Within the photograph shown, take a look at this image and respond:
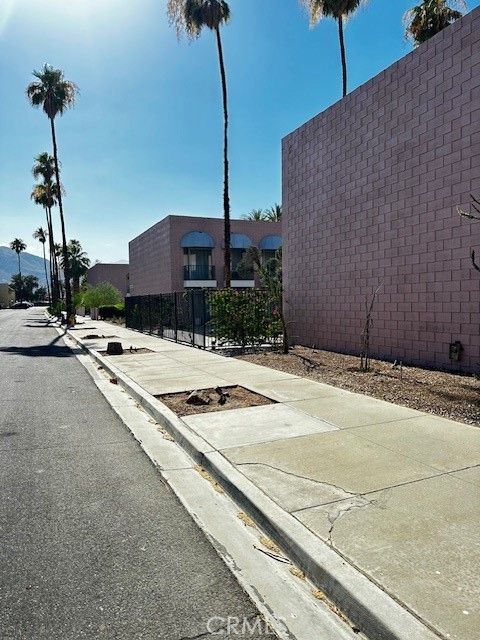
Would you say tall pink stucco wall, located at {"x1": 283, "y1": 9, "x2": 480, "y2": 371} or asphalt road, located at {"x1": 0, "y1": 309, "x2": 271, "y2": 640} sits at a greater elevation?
tall pink stucco wall, located at {"x1": 283, "y1": 9, "x2": 480, "y2": 371}

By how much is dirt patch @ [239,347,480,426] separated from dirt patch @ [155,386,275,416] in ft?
5.49

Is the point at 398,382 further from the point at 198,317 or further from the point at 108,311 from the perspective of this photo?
the point at 108,311

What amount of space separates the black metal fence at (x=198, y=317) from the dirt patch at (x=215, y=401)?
6087mm

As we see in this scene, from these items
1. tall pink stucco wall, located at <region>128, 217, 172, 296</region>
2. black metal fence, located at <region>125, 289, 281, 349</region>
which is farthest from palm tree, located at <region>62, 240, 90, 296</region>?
black metal fence, located at <region>125, 289, 281, 349</region>

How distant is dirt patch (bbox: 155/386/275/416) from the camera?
22.9 ft

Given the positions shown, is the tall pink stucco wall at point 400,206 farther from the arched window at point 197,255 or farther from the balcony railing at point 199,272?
the balcony railing at point 199,272

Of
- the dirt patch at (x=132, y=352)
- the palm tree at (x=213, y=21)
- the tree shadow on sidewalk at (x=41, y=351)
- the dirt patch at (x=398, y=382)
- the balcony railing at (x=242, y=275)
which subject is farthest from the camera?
the balcony railing at (x=242, y=275)

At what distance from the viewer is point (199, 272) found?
124ft

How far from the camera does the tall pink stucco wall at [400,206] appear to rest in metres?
9.02

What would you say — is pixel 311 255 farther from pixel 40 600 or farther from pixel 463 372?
pixel 40 600

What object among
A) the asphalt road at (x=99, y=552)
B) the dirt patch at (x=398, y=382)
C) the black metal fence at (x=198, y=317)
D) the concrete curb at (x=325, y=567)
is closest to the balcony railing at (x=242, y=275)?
→ the black metal fence at (x=198, y=317)

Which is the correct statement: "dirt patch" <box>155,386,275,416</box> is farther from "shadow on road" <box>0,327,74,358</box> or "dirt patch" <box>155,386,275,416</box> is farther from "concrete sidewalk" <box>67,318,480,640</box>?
"shadow on road" <box>0,327,74,358</box>

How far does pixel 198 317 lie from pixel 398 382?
9.43 meters

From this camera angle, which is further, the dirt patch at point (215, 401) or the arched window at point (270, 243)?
the arched window at point (270, 243)
